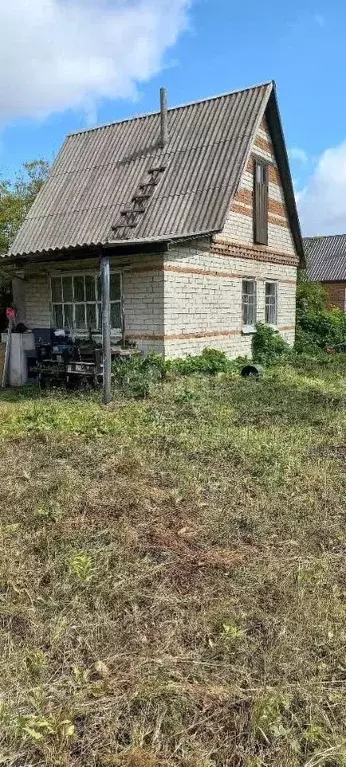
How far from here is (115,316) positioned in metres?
12.0

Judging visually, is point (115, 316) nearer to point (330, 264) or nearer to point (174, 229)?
point (174, 229)

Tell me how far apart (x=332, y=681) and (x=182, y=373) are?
29.7 feet

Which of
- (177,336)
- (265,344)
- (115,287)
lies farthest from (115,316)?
(265,344)

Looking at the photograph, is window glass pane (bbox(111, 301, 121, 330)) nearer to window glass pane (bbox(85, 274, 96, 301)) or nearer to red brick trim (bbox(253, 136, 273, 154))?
window glass pane (bbox(85, 274, 96, 301))

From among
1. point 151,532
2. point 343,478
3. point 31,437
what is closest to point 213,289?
point 31,437

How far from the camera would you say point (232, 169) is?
489 inches

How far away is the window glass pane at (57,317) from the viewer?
13.2 m

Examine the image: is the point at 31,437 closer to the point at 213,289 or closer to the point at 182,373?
the point at 182,373

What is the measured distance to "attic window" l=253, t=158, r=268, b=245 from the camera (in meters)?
14.3

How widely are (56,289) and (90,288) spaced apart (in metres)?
1.15

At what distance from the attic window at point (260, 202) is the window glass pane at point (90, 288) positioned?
15.7 ft

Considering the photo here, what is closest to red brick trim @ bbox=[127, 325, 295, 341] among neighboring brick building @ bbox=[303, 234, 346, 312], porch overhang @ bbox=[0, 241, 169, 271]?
porch overhang @ bbox=[0, 241, 169, 271]

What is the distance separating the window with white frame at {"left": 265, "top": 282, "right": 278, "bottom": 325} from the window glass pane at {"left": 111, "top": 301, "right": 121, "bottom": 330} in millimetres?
5647

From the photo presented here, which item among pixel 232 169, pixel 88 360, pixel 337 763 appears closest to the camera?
pixel 337 763
